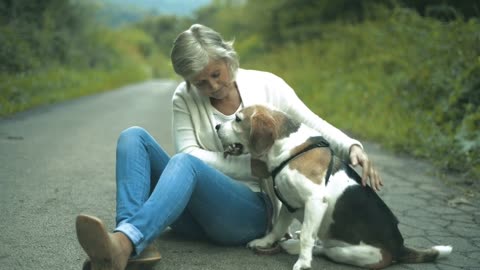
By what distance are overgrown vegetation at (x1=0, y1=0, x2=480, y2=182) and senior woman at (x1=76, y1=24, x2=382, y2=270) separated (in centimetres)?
63

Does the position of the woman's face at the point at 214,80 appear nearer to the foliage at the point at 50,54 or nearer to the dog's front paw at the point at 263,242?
the dog's front paw at the point at 263,242

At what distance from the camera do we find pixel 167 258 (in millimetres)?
3396

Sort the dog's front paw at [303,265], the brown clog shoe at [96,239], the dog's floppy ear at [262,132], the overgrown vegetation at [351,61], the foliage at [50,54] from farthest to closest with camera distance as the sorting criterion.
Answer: the foliage at [50,54] < the overgrown vegetation at [351,61] < the dog's floppy ear at [262,132] < the dog's front paw at [303,265] < the brown clog shoe at [96,239]

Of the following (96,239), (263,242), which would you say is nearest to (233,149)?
(263,242)

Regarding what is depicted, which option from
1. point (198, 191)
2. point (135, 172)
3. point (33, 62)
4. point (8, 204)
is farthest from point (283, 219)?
point (33, 62)

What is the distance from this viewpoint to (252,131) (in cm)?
323

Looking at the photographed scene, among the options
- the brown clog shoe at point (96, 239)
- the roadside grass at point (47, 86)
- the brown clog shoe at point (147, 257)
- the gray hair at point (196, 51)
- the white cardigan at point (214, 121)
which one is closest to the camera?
the brown clog shoe at point (96, 239)

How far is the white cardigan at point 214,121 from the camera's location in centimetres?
357

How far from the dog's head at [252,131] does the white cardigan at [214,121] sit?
14 cm

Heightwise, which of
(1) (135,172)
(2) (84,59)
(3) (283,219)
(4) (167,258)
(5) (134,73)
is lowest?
(5) (134,73)

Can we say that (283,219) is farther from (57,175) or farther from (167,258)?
(57,175)

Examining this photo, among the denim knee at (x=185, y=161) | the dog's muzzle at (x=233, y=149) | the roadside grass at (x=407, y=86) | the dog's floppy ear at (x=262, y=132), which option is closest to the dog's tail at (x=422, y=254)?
the dog's floppy ear at (x=262, y=132)

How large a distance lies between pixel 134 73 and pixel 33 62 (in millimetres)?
20833

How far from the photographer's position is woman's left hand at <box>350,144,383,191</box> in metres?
3.23
